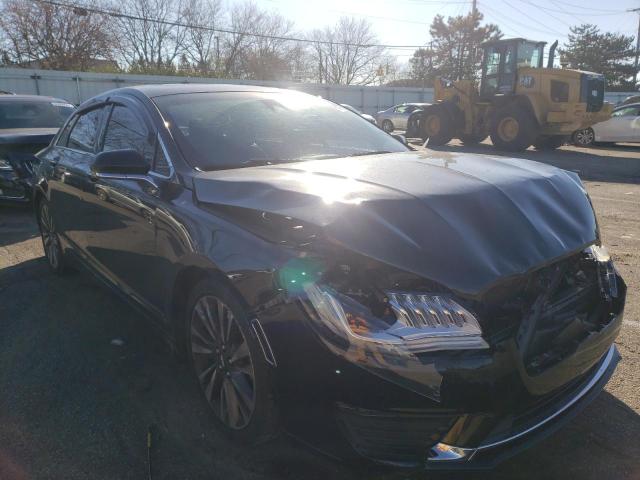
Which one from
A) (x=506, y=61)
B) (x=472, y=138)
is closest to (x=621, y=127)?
(x=472, y=138)

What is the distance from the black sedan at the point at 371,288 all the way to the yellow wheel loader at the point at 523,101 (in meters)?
13.6

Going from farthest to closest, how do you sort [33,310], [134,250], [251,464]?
[33,310], [134,250], [251,464]

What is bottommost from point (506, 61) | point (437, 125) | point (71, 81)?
point (437, 125)

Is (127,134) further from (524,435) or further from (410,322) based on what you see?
(524,435)

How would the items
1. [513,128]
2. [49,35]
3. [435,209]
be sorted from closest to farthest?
1. [435,209]
2. [513,128]
3. [49,35]

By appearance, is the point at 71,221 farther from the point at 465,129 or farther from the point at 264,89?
the point at 465,129

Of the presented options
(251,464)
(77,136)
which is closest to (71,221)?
(77,136)

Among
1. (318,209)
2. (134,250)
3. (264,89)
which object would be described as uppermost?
(264,89)

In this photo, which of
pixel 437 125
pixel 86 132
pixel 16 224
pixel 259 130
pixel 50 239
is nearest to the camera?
pixel 259 130

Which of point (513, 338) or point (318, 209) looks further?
point (318, 209)

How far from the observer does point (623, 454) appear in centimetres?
225

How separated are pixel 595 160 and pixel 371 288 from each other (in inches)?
598

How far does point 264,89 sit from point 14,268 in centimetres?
327

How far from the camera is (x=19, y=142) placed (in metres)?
7.17
